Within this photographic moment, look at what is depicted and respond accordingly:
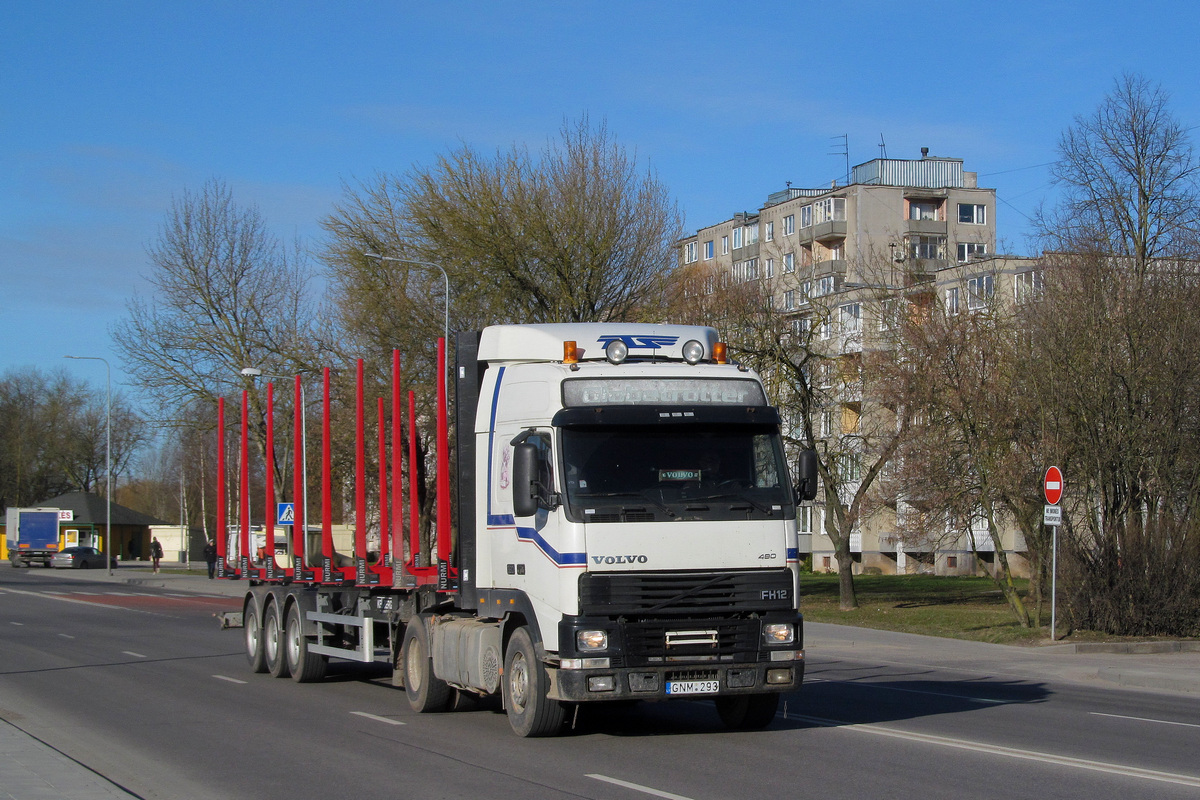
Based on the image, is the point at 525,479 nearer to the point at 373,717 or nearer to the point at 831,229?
the point at 373,717

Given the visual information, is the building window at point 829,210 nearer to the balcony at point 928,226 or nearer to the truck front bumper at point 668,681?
the balcony at point 928,226

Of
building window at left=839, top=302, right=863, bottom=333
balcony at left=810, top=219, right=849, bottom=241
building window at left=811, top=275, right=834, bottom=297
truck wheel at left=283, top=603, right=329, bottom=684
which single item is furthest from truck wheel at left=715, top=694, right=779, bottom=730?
balcony at left=810, top=219, right=849, bottom=241

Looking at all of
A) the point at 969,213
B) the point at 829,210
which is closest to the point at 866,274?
the point at 829,210

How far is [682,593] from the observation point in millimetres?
10539

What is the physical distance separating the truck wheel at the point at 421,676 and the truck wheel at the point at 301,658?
3093 mm

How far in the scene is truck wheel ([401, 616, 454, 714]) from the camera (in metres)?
13.0

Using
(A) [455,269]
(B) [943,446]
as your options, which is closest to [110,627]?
(A) [455,269]

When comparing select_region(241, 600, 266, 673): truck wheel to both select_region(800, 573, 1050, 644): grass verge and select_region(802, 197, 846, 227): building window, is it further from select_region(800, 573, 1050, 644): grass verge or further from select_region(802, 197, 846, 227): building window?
select_region(802, 197, 846, 227): building window

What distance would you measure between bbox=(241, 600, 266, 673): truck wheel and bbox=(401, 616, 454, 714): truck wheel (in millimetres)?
4881

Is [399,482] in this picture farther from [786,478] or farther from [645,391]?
[786,478]

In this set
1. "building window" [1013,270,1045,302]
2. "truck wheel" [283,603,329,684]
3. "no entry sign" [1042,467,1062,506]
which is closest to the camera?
"truck wheel" [283,603,329,684]

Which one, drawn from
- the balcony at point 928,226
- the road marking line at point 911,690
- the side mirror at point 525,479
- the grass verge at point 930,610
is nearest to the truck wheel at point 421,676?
the side mirror at point 525,479

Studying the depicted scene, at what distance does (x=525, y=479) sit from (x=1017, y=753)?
4596 millimetres

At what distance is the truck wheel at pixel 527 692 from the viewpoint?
35.3 ft
